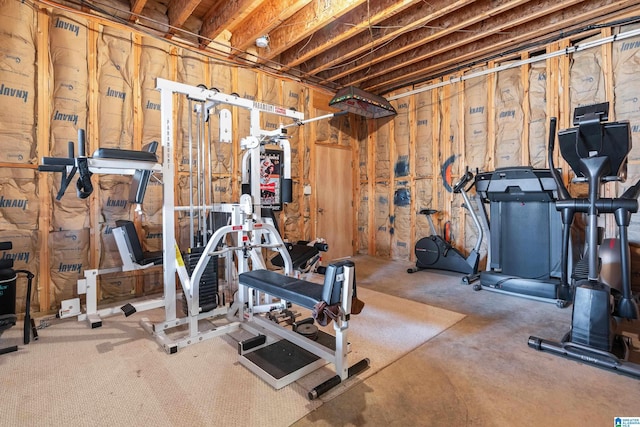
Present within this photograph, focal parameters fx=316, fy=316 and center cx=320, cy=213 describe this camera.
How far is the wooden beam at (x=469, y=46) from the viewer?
351cm

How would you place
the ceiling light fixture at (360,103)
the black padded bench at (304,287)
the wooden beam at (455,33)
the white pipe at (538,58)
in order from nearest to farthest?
the black padded bench at (304,287), the wooden beam at (455,33), the white pipe at (538,58), the ceiling light fixture at (360,103)

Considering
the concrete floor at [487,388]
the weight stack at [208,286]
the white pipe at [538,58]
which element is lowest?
the concrete floor at [487,388]

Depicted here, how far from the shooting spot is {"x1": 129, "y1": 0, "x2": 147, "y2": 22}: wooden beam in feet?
10.9

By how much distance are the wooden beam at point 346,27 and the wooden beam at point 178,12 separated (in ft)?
5.03

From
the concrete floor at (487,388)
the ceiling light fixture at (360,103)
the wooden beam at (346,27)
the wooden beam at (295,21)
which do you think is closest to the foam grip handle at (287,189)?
the concrete floor at (487,388)

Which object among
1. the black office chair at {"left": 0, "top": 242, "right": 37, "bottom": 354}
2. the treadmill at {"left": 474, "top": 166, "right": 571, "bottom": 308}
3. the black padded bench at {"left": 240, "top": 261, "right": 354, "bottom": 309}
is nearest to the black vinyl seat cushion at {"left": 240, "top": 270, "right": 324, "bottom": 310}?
the black padded bench at {"left": 240, "top": 261, "right": 354, "bottom": 309}

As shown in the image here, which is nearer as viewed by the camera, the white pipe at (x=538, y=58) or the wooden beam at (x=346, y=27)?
the wooden beam at (x=346, y=27)

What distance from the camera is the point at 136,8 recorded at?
11.1 feet

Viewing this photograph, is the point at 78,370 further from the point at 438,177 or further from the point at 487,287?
the point at 438,177

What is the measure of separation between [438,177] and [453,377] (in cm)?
368

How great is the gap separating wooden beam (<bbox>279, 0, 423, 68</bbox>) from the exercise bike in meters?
2.30

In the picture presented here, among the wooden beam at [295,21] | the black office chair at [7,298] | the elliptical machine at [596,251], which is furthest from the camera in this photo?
the wooden beam at [295,21]

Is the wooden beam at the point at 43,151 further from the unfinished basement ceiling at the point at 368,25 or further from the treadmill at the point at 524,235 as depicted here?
the treadmill at the point at 524,235

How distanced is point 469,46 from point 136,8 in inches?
164
